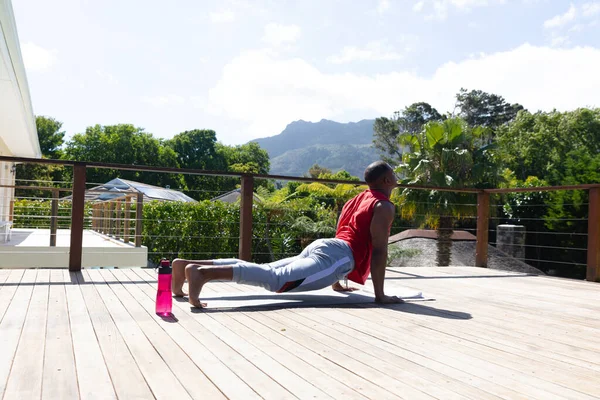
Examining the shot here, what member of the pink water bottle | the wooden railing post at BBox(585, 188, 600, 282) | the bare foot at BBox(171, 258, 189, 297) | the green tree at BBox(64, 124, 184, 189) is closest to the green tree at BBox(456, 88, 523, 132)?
the green tree at BBox(64, 124, 184, 189)

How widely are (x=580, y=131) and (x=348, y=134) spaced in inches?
6190

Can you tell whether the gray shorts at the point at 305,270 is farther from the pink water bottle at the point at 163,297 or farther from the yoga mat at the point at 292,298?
the pink water bottle at the point at 163,297

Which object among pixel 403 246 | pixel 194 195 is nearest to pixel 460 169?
pixel 403 246

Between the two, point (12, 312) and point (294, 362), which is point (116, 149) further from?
point (294, 362)

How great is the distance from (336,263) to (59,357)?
1576 mm

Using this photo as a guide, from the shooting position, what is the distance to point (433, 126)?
12797 mm

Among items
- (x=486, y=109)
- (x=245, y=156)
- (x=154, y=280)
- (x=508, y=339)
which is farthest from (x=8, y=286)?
(x=245, y=156)

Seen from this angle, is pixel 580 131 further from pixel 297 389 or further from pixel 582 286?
pixel 297 389

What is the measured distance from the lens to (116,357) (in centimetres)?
182

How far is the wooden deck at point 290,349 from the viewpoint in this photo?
1562 mm

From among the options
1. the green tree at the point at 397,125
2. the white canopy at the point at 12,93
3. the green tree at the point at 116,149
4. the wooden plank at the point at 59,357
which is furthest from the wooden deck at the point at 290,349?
the green tree at the point at 397,125

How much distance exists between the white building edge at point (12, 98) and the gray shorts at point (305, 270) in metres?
3.21

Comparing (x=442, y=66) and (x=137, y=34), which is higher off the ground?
(x=442, y=66)

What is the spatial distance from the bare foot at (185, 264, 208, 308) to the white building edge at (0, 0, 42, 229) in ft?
9.76
